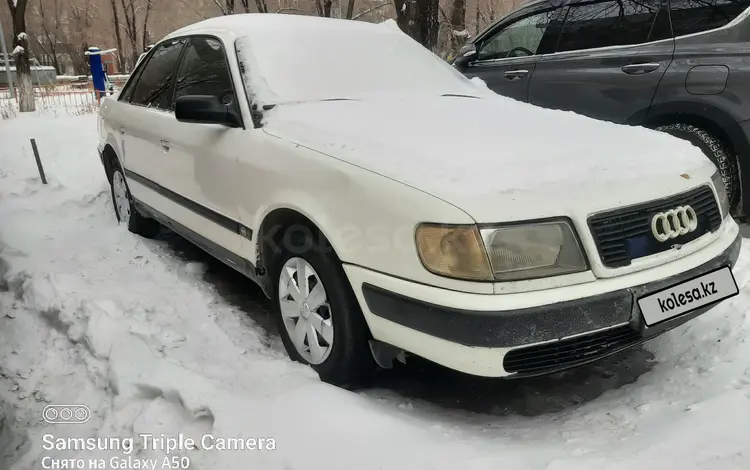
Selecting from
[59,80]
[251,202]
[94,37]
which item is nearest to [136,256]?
[251,202]

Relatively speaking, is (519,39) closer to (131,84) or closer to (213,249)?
(131,84)

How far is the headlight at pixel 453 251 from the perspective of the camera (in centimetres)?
180

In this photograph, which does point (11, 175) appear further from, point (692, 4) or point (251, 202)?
point (692, 4)

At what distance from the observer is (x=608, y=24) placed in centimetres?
425

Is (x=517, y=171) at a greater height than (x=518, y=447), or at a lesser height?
greater

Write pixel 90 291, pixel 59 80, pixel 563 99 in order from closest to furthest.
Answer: pixel 90 291
pixel 563 99
pixel 59 80

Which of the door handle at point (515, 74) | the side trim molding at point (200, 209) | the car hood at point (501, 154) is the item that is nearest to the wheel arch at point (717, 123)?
the door handle at point (515, 74)

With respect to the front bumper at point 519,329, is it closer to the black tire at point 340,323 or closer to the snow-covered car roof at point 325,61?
the black tire at point 340,323

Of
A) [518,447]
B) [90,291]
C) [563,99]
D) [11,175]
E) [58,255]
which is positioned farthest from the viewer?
[11,175]

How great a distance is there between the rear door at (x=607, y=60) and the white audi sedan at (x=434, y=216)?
1.49 m

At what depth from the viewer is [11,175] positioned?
5645 mm

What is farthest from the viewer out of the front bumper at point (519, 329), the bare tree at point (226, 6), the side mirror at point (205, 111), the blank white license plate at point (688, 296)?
the bare tree at point (226, 6)

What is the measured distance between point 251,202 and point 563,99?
288cm

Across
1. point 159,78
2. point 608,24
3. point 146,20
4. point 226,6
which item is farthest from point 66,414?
point 146,20
